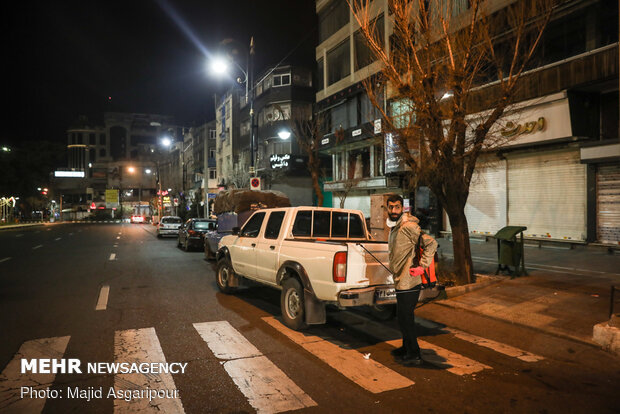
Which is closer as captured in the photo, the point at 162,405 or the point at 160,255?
the point at 162,405

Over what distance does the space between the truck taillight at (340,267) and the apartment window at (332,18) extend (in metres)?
26.6

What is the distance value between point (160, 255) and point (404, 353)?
1388cm

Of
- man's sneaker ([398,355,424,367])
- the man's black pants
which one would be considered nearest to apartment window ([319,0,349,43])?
the man's black pants

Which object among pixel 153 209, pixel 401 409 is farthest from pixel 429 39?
pixel 153 209

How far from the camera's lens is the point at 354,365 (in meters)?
4.92

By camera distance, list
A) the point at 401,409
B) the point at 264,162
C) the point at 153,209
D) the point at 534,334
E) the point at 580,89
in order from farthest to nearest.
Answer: the point at 153,209 < the point at 264,162 < the point at 580,89 < the point at 534,334 < the point at 401,409

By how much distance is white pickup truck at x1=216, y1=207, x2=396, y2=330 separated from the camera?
224 inches

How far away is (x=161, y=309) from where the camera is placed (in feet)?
25.2

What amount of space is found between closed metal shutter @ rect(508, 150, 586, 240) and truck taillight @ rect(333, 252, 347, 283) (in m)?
12.7

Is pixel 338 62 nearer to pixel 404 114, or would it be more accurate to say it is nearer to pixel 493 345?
pixel 404 114

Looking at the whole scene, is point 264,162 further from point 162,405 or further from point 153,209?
point 153,209

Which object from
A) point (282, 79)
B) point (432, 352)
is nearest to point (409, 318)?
point (432, 352)

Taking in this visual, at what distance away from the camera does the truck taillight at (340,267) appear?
5648 mm

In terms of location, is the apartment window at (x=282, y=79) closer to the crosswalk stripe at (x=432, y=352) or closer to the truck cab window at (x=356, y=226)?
the truck cab window at (x=356, y=226)
